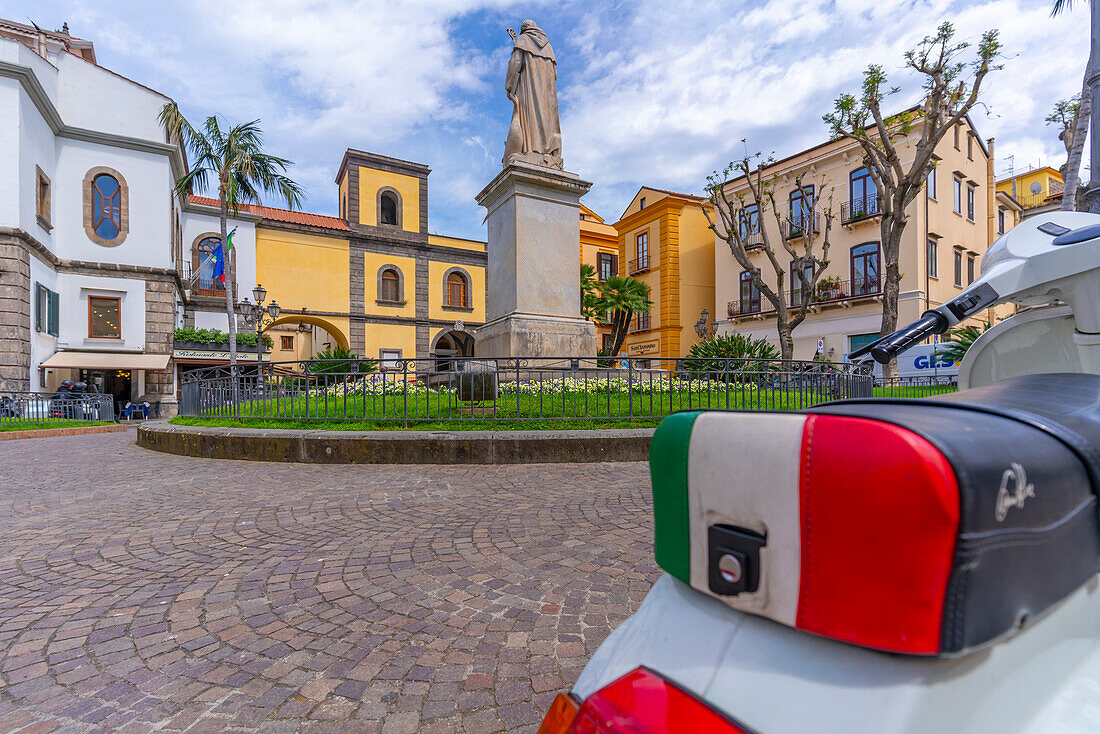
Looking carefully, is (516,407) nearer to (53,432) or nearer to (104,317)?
(53,432)

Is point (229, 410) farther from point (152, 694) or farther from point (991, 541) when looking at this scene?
point (991, 541)

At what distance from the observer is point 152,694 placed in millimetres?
1943

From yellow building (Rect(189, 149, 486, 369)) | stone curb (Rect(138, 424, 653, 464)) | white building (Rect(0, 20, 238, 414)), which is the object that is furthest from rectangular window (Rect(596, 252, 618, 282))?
stone curb (Rect(138, 424, 653, 464))

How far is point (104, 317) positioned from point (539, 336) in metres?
23.3

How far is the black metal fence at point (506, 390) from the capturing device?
7.41m

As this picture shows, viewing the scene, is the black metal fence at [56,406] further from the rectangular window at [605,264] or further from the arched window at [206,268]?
the rectangular window at [605,264]

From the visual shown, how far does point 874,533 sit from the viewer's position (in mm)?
626

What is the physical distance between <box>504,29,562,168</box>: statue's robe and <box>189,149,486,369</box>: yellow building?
74.1ft

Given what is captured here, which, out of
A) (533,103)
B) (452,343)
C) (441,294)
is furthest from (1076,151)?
(452,343)

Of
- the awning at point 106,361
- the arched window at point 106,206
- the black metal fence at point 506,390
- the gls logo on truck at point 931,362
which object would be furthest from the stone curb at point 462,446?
the arched window at point 106,206

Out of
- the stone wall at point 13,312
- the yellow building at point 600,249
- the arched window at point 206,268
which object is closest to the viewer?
the stone wall at point 13,312

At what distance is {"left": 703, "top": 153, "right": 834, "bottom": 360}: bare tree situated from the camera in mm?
17109

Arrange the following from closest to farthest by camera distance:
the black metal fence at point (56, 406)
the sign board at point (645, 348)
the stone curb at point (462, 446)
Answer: the stone curb at point (462, 446)
the black metal fence at point (56, 406)
the sign board at point (645, 348)

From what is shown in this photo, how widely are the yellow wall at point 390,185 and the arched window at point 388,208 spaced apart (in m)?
0.45
